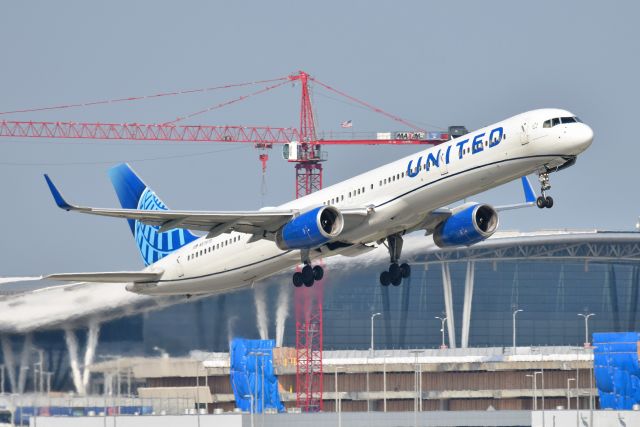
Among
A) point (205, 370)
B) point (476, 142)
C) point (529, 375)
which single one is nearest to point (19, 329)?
point (205, 370)

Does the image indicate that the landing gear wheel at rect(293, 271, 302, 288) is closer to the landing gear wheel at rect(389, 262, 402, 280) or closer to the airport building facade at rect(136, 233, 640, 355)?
the landing gear wheel at rect(389, 262, 402, 280)

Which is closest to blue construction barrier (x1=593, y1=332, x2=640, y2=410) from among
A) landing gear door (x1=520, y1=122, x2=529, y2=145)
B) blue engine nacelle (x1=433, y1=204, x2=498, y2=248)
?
blue engine nacelle (x1=433, y1=204, x2=498, y2=248)

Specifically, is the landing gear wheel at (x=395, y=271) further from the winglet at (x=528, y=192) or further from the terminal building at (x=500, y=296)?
the terminal building at (x=500, y=296)

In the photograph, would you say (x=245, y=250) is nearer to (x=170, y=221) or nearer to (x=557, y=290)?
(x=170, y=221)

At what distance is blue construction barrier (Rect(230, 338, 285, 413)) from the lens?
8831 cm

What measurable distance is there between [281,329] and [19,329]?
89.4 feet

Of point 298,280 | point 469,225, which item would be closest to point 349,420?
point 298,280

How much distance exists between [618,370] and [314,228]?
142 feet

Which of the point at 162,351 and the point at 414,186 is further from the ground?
the point at 414,186

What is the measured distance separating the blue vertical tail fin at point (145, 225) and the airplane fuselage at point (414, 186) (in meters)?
Answer: 3.43

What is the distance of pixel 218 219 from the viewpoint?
58406mm

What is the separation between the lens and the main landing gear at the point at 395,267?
61219 mm

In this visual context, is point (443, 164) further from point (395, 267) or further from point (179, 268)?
point (179, 268)

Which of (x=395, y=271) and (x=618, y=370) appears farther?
(x=618, y=370)
